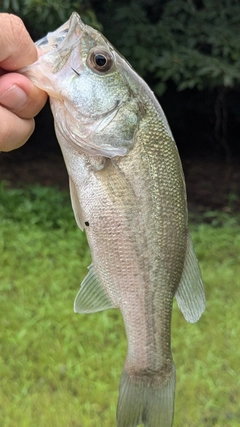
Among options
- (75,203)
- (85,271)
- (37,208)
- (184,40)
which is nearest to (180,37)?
(184,40)

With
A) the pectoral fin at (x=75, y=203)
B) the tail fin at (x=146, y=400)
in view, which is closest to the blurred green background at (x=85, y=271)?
the tail fin at (x=146, y=400)

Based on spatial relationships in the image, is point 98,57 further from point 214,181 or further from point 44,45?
point 214,181

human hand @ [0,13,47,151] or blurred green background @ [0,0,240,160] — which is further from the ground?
human hand @ [0,13,47,151]

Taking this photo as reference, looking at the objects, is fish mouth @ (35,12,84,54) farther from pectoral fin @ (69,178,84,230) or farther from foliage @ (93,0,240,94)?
foliage @ (93,0,240,94)

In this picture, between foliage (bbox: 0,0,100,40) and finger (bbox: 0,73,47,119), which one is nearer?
finger (bbox: 0,73,47,119)

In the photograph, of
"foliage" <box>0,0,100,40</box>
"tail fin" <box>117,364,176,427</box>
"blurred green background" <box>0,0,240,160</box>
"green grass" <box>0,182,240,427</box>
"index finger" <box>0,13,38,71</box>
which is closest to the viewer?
"index finger" <box>0,13,38,71</box>

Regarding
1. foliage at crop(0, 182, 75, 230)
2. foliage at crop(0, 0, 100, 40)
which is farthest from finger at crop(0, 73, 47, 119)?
foliage at crop(0, 182, 75, 230)
